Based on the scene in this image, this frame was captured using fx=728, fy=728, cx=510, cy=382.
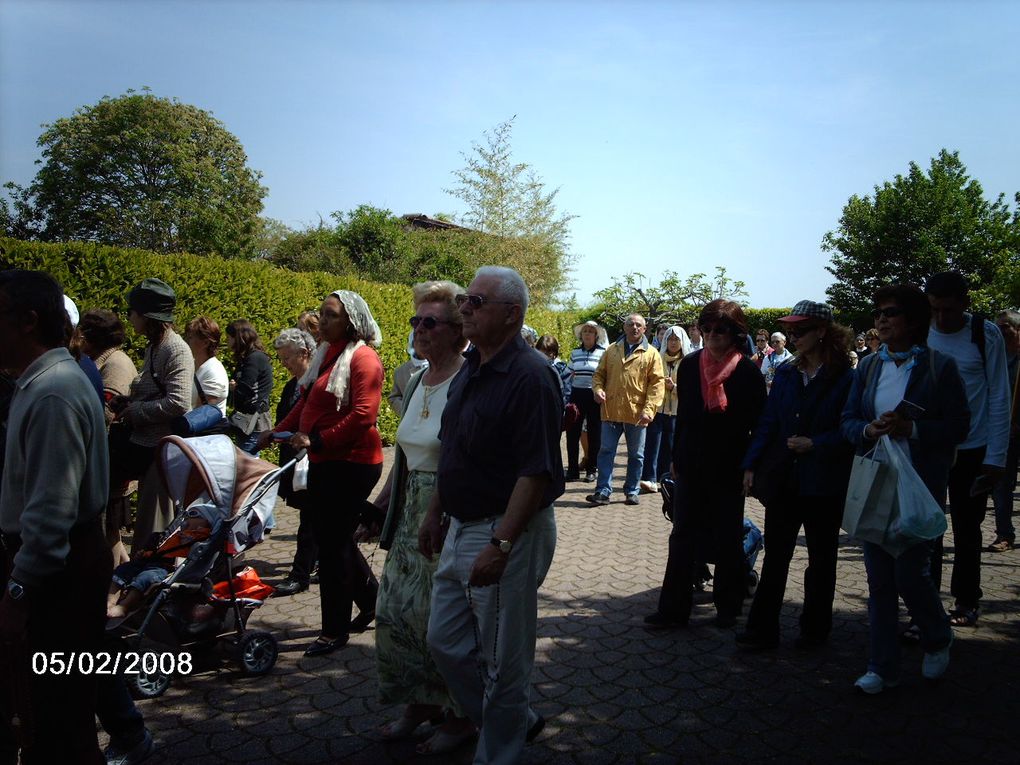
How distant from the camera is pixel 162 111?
4828 cm

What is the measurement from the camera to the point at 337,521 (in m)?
4.41

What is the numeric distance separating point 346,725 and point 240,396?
3.81 meters

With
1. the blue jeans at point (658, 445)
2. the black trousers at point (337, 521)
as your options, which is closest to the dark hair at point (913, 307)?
the black trousers at point (337, 521)

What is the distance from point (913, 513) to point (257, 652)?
3.72 metres

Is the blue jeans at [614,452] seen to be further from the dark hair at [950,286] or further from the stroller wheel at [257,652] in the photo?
the stroller wheel at [257,652]

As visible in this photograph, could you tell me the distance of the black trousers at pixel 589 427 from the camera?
10.9 meters

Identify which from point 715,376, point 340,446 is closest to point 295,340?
point 340,446

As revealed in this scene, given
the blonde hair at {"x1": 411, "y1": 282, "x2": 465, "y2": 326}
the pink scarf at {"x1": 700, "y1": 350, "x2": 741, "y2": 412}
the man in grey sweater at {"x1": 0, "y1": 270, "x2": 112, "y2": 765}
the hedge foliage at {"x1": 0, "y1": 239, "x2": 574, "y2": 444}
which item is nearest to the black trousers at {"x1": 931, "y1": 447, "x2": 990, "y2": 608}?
the pink scarf at {"x1": 700, "y1": 350, "x2": 741, "y2": 412}

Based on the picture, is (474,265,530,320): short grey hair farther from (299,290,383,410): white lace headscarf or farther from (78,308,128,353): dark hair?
(78,308,128,353): dark hair

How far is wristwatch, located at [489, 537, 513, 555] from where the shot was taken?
9.17ft

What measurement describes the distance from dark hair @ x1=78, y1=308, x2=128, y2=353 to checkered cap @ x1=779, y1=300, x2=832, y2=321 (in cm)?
477

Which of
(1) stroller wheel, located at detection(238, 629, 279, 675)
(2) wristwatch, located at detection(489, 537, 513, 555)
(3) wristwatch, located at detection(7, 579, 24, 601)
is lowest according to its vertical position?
(1) stroller wheel, located at detection(238, 629, 279, 675)

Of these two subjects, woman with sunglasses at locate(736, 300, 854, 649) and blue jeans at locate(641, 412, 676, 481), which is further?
blue jeans at locate(641, 412, 676, 481)

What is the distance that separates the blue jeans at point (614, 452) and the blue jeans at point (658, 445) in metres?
0.65
